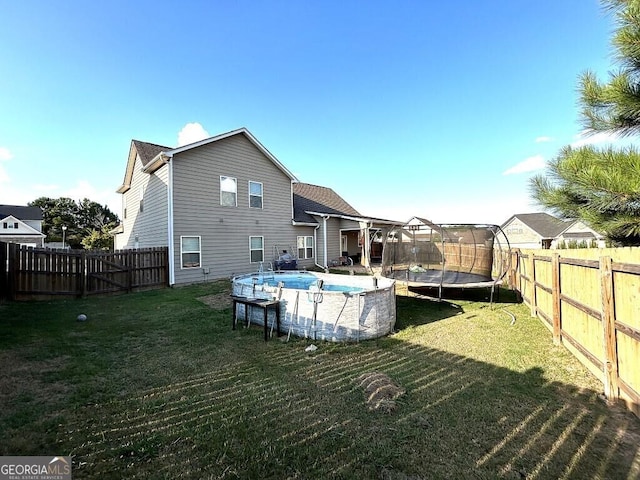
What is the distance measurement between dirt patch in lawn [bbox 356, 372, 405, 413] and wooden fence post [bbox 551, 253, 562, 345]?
11.4 ft

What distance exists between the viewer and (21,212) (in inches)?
1372

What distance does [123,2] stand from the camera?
8398 mm

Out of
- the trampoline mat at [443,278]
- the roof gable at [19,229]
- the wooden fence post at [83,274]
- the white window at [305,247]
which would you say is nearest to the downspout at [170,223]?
the wooden fence post at [83,274]

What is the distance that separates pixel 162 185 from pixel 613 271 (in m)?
13.5

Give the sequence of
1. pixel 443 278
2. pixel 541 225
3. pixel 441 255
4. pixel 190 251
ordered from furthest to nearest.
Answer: pixel 541 225
pixel 190 251
pixel 441 255
pixel 443 278

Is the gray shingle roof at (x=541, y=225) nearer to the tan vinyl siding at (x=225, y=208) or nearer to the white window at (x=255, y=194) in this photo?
the tan vinyl siding at (x=225, y=208)

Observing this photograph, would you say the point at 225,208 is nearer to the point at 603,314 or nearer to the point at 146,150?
the point at 146,150

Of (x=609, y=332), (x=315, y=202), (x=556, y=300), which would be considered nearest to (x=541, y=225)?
(x=315, y=202)

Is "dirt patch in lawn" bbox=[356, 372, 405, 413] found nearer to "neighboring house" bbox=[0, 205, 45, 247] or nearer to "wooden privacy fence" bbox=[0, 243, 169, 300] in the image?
"wooden privacy fence" bbox=[0, 243, 169, 300]

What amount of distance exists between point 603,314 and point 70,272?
12640 mm

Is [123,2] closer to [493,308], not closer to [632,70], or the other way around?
[632,70]

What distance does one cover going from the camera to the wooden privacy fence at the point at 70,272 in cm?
845

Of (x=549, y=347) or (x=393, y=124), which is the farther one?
(x=393, y=124)

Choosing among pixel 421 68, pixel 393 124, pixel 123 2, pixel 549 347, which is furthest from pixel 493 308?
pixel 123 2
